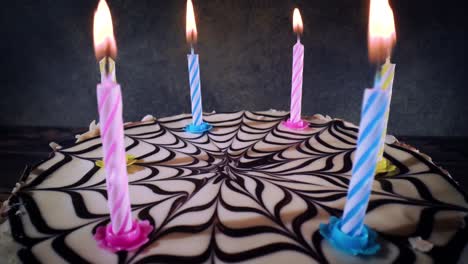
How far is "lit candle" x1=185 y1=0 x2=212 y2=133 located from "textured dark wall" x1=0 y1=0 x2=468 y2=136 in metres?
2.77

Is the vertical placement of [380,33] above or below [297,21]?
below

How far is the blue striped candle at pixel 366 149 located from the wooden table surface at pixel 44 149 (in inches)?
137

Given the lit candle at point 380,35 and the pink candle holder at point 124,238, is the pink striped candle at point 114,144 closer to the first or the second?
the pink candle holder at point 124,238

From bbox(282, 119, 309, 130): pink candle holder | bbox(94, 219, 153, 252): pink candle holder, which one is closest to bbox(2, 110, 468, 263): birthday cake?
bbox(94, 219, 153, 252): pink candle holder

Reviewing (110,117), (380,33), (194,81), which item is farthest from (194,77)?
(380,33)

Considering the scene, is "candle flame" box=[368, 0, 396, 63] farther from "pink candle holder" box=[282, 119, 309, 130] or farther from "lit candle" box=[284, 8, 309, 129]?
"pink candle holder" box=[282, 119, 309, 130]

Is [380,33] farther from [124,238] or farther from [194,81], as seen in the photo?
[194,81]

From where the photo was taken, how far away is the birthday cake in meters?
1.09

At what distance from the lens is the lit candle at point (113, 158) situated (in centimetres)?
97

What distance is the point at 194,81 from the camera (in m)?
2.19

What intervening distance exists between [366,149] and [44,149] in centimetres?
501

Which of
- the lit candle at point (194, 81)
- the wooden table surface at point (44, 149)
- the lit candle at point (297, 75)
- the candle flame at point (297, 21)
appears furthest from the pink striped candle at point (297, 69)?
the wooden table surface at point (44, 149)

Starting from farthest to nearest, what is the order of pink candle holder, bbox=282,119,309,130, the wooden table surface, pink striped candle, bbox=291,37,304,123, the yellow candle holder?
the wooden table surface → pink candle holder, bbox=282,119,309,130 → pink striped candle, bbox=291,37,304,123 → the yellow candle holder

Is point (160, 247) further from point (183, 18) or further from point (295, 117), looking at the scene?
point (183, 18)
